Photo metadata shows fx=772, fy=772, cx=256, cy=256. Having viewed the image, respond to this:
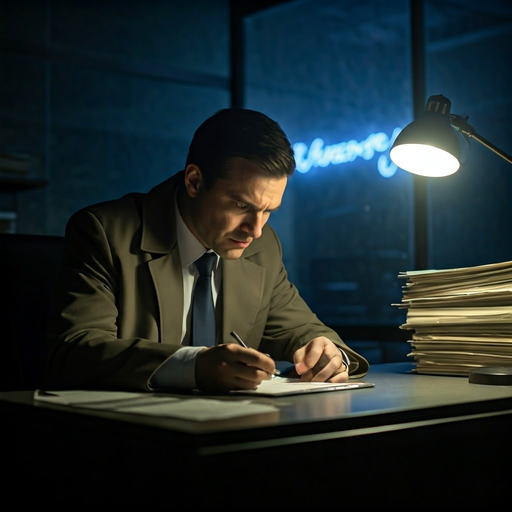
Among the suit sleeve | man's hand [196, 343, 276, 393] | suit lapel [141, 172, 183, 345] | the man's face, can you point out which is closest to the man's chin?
the man's face

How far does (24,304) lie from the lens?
198 centimetres

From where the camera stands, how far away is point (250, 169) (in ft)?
5.73

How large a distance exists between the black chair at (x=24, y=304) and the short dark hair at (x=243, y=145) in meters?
0.52

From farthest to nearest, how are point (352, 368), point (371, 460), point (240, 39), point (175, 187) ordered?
point (240, 39) < point (175, 187) < point (352, 368) < point (371, 460)

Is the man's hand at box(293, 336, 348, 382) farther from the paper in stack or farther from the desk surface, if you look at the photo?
the paper in stack

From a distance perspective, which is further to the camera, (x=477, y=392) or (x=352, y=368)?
(x=352, y=368)

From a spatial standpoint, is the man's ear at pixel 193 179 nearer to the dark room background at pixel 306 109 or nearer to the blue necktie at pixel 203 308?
the blue necktie at pixel 203 308

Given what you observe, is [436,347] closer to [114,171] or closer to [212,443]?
[212,443]

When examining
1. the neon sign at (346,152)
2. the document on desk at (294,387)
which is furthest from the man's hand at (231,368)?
the neon sign at (346,152)

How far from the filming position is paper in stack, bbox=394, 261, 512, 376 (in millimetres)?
1671

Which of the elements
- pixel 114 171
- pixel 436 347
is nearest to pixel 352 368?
pixel 436 347

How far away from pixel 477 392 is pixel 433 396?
0.12m

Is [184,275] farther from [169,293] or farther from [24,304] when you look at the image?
[24,304]

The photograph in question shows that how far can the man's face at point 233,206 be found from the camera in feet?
5.73
